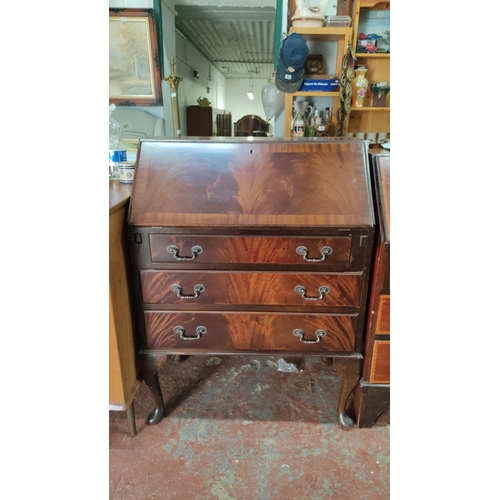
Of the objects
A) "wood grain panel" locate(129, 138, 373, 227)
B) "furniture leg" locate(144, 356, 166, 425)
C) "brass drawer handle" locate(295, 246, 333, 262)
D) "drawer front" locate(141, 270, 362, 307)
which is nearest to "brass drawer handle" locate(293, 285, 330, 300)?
"drawer front" locate(141, 270, 362, 307)

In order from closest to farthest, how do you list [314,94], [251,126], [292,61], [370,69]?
[292,61], [314,94], [370,69], [251,126]

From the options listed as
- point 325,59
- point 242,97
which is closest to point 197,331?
point 325,59

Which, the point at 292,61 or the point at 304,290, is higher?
the point at 292,61

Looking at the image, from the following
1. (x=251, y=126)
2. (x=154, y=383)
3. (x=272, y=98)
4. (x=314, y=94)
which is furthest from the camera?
(x=251, y=126)

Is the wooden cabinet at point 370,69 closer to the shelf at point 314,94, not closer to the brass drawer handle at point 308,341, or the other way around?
the shelf at point 314,94

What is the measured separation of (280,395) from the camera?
1.56m

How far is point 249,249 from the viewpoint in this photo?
3.68ft

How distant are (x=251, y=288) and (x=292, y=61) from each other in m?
1.68

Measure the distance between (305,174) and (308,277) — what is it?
35 cm

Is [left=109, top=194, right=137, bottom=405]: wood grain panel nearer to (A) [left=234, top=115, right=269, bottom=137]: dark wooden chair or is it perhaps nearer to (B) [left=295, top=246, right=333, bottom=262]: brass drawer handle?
(B) [left=295, top=246, right=333, bottom=262]: brass drawer handle

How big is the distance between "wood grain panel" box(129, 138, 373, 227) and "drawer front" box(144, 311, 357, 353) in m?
0.35

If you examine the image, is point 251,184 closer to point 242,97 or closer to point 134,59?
point 134,59

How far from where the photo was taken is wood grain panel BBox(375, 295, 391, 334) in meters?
1.13

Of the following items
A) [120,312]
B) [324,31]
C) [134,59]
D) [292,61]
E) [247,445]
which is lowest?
[247,445]
